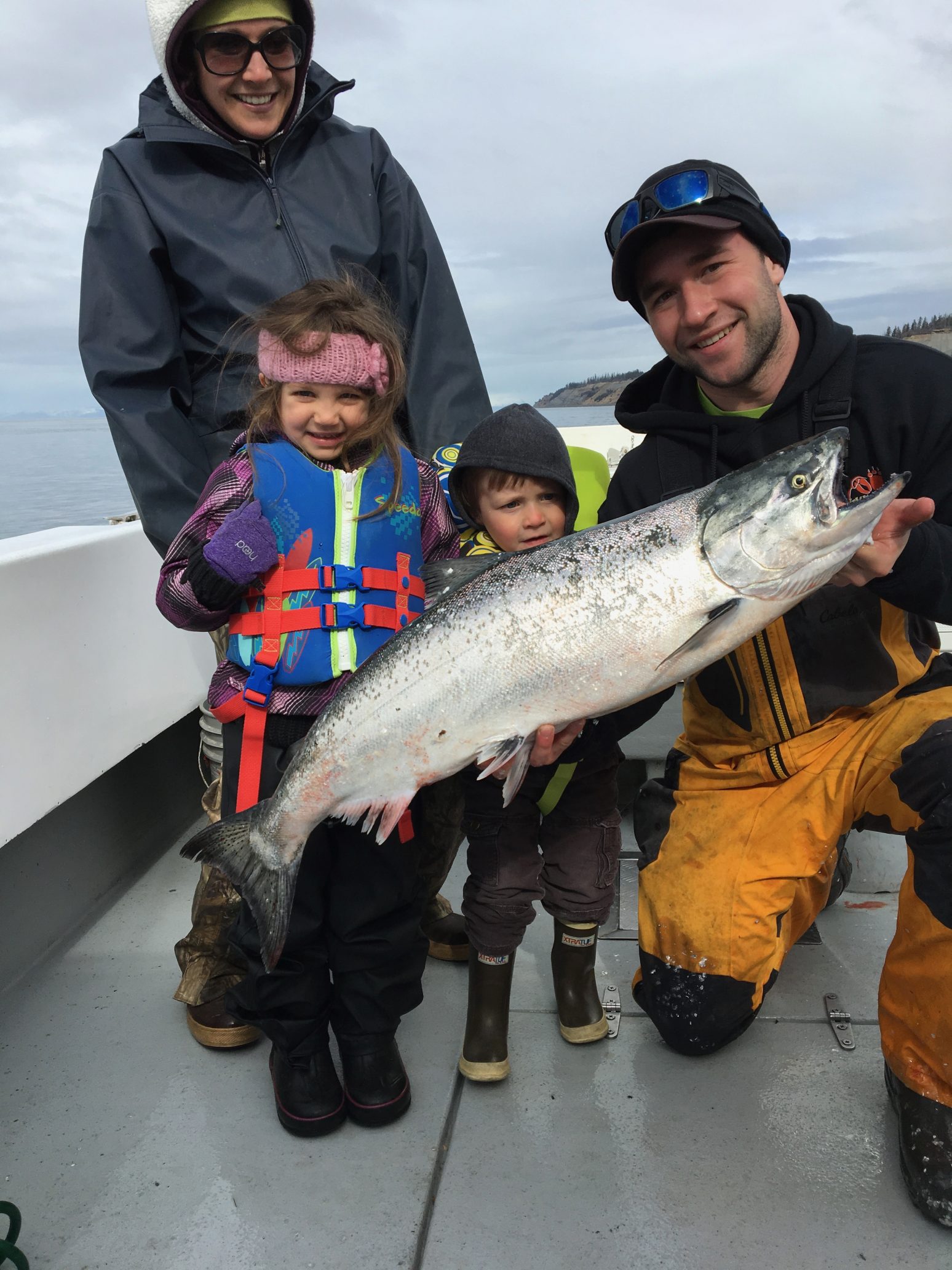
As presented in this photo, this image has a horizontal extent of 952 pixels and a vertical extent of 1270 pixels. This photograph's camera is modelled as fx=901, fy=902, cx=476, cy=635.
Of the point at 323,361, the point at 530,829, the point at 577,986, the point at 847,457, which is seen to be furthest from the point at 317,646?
the point at 847,457

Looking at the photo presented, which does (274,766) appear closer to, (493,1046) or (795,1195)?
(493,1046)

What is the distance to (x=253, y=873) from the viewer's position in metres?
2.52

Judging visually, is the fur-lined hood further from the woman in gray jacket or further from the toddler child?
the toddler child

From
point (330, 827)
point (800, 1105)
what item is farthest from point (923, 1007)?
point (330, 827)

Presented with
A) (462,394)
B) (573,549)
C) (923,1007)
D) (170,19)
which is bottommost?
(923,1007)

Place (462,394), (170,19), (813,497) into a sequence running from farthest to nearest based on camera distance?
(462,394)
(170,19)
(813,497)

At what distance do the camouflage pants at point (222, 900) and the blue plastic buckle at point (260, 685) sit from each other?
1.98ft

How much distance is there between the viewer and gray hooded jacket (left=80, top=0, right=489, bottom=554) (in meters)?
3.16

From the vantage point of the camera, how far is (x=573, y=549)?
2.44m

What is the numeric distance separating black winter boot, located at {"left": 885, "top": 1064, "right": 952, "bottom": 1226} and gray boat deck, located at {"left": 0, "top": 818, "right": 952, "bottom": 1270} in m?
0.05

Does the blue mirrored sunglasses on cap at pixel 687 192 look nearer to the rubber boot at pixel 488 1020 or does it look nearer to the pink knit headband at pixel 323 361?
the pink knit headband at pixel 323 361

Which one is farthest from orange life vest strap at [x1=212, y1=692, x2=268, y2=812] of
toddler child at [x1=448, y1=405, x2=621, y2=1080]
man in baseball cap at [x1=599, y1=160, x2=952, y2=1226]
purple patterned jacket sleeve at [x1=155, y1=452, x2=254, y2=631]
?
man in baseball cap at [x1=599, y1=160, x2=952, y2=1226]

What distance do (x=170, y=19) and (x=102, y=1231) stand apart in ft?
12.0

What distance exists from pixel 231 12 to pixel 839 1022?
12.9 ft
